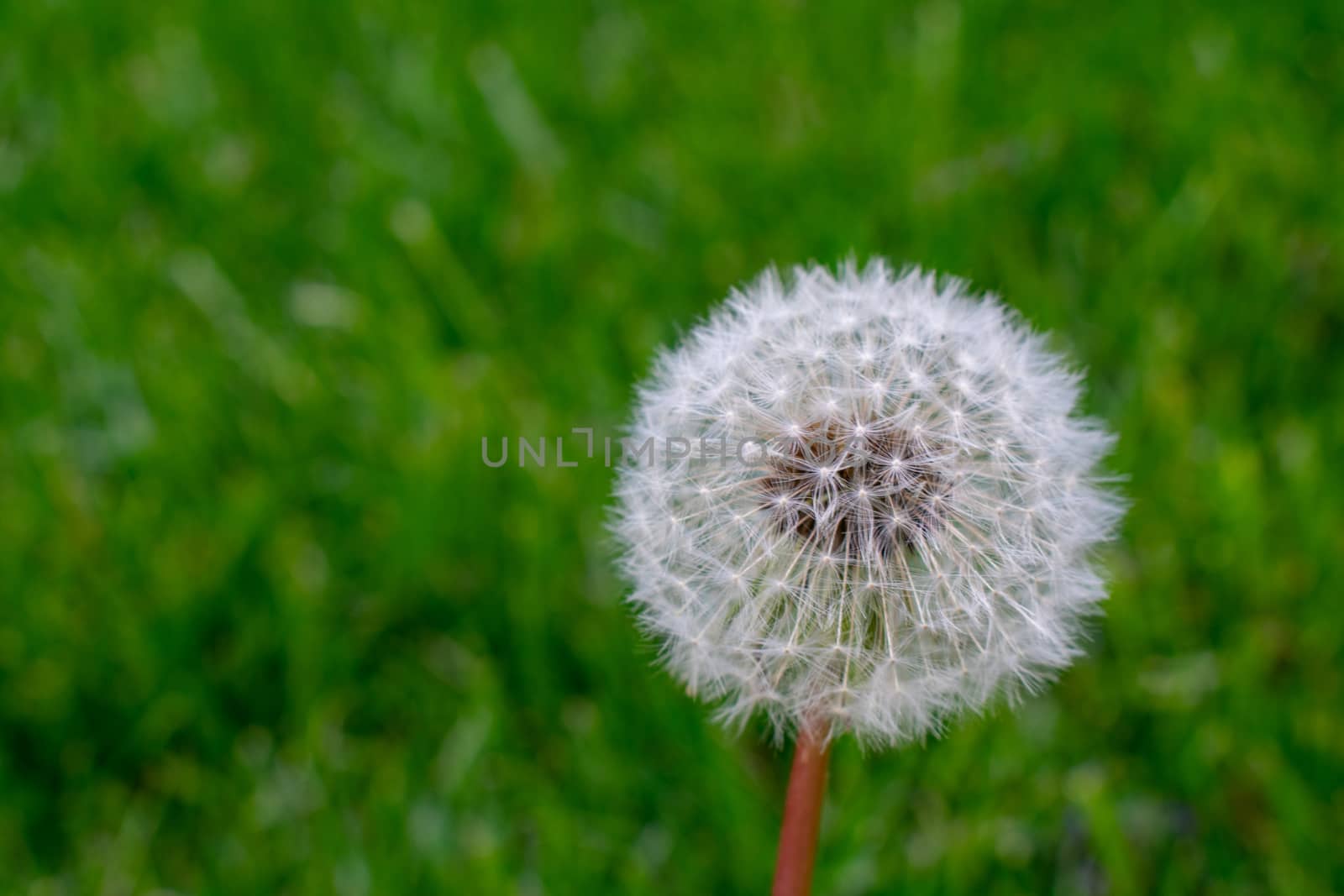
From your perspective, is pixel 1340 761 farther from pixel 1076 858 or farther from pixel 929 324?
pixel 929 324

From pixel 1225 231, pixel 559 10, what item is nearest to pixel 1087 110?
pixel 1225 231

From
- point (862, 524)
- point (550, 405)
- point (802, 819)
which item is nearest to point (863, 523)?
point (862, 524)

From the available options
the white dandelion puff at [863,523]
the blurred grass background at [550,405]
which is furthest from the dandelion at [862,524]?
the blurred grass background at [550,405]

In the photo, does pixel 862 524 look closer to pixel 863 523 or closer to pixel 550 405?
pixel 863 523

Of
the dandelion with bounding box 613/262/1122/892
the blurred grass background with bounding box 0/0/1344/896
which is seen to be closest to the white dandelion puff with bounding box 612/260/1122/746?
the dandelion with bounding box 613/262/1122/892

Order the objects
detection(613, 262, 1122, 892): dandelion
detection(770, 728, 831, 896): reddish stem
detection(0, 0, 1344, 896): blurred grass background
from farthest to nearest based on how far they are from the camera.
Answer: detection(0, 0, 1344, 896): blurred grass background → detection(613, 262, 1122, 892): dandelion → detection(770, 728, 831, 896): reddish stem

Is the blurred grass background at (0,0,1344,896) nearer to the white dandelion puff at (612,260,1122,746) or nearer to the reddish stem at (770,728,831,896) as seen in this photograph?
the white dandelion puff at (612,260,1122,746)
